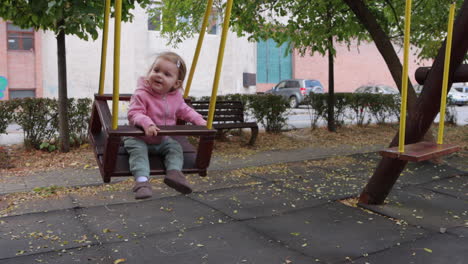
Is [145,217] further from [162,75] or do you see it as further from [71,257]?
[162,75]

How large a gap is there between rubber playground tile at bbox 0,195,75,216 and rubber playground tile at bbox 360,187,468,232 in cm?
330

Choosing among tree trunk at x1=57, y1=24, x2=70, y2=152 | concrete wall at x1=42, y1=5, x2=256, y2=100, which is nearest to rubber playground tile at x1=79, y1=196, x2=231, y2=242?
tree trunk at x1=57, y1=24, x2=70, y2=152

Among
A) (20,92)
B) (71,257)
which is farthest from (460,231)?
(20,92)

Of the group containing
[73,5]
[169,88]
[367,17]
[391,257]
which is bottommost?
[391,257]

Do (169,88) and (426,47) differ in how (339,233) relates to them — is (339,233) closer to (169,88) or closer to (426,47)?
(169,88)

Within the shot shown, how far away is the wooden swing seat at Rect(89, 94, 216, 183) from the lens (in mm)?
2688

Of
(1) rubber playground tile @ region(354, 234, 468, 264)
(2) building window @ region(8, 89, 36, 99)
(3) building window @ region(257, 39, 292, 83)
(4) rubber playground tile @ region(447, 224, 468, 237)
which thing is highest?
(3) building window @ region(257, 39, 292, 83)

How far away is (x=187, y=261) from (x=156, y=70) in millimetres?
1457

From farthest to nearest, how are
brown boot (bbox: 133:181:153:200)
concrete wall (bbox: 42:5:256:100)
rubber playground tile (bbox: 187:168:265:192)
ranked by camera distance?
concrete wall (bbox: 42:5:256:100), rubber playground tile (bbox: 187:168:265:192), brown boot (bbox: 133:181:153:200)

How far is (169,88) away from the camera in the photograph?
10.1 ft

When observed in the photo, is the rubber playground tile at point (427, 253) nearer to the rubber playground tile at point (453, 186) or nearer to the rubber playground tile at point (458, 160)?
the rubber playground tile at point (453, 186)

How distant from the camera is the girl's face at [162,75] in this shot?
2.98 meters

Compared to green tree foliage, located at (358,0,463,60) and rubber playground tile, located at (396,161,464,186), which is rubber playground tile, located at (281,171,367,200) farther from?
green tree foliage, located at (358,0,463,60)

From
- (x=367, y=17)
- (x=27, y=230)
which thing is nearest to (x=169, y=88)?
(x=27, y=230)
